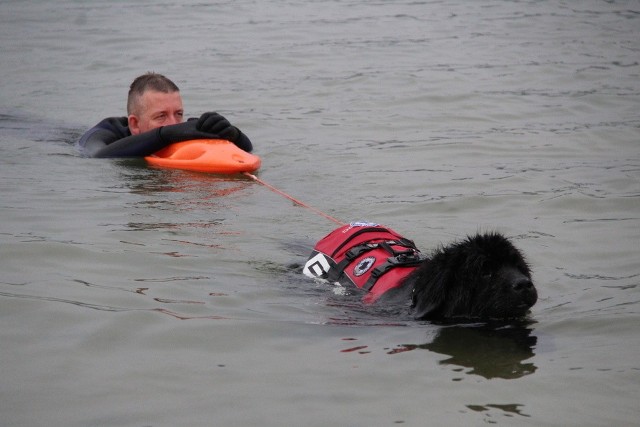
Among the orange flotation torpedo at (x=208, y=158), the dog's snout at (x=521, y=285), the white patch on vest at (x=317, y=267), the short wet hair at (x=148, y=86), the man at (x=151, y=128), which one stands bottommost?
the white patch on vest at (x=317, y=267)

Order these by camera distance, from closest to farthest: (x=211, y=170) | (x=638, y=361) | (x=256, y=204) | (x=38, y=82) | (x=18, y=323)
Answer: (x=638, y=361) < (x=18, y=323) < (x=256, y=204) < (x=211, y=170) < (x=38, y=82)

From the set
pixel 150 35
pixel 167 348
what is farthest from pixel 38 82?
pixel 167 348

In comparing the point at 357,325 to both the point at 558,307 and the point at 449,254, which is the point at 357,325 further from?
the point at 558,307

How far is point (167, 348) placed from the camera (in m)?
4.25

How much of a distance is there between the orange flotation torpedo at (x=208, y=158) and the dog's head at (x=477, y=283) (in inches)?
150

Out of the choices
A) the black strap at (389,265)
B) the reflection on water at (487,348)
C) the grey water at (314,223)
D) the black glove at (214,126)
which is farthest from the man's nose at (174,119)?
the reflection on water at (487,348)

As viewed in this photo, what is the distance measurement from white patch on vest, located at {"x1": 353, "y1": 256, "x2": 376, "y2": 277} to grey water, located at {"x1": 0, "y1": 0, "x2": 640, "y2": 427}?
0.20m

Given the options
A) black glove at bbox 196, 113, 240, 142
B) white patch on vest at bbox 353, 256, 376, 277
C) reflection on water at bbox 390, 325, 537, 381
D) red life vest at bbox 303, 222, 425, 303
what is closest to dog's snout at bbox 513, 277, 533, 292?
reflection on water at bbox 390, 325, 537, 381

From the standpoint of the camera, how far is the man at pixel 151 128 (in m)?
8.41

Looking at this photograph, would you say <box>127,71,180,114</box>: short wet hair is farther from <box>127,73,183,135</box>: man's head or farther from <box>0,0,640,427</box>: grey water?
<box>0,0,640,427</box>: grey water

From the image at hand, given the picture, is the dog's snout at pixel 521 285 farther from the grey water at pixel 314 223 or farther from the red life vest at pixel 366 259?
the red life vest at pixel 366 259

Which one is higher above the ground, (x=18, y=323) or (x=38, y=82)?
(x=38, y=82)

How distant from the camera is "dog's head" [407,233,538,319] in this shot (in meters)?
4.51

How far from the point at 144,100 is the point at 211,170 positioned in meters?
1.19
